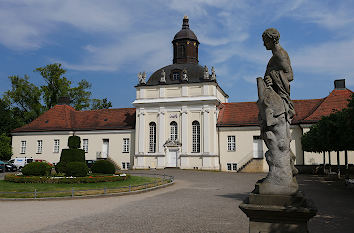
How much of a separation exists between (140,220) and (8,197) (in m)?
8.96

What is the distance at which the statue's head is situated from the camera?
5387mm

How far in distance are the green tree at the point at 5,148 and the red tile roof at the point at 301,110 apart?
30.9 metres

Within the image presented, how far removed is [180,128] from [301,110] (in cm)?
1506

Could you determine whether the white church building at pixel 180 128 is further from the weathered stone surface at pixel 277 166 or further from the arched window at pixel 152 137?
the weathered stone surface at pixel 277 166

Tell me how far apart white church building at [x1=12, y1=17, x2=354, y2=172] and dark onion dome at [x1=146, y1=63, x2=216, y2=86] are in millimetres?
133

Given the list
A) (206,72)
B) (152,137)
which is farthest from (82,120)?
(206,72)

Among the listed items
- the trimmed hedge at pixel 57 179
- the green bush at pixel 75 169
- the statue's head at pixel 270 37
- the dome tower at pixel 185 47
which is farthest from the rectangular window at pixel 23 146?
the statue's head at pixel 270 37

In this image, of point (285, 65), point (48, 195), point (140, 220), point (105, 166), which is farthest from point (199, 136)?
point (285, 65)

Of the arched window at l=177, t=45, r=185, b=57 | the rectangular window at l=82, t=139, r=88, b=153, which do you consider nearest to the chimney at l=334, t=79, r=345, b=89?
the arched window at l=177, t=45, r=185, b=57

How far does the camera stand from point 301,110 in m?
38.5

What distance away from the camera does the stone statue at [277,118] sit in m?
5.00

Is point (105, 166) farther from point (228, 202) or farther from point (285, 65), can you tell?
point (285, 65)

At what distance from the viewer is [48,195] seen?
16.1 metres

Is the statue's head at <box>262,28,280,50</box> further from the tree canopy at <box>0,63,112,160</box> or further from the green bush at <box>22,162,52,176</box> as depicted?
the tree canopy at <box>0,63,112,160</box>
